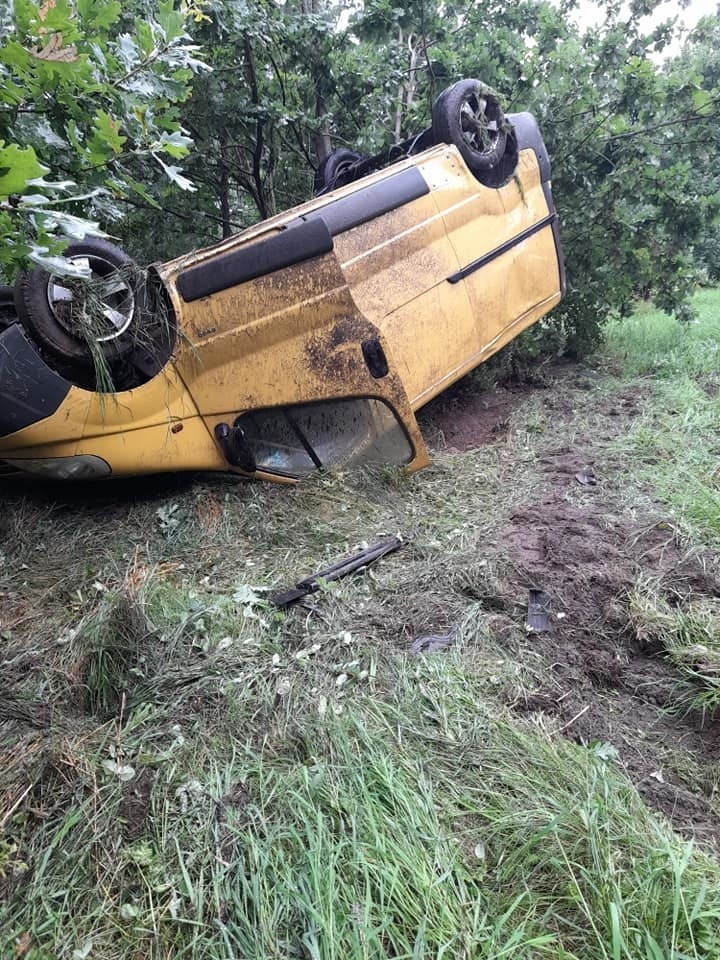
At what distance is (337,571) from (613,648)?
1166mm

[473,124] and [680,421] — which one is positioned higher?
[473,124]

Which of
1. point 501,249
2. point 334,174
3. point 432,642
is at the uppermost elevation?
point 334,174

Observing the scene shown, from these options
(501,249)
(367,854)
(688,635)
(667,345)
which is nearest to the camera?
(367,854)

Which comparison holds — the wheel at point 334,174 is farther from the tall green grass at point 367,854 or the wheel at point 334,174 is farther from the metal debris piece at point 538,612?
the tall green grass at point 367,854

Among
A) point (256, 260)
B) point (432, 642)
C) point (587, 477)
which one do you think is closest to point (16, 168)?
point (432, 642)

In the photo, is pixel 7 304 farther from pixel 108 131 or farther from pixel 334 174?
pixel 334 174

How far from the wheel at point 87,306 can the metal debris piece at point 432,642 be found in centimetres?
197

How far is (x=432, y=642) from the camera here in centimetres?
223

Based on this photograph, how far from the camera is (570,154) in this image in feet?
19.4

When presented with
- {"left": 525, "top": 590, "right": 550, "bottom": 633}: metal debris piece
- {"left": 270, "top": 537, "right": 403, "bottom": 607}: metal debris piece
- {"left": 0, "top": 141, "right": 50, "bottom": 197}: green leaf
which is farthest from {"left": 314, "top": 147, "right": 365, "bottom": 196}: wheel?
{"left": 0, "top": 141, "right": 50, "bottom": 197}: green leaf

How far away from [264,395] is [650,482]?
2140 millimetres

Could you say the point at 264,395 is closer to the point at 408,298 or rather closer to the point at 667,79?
the point at 408,298

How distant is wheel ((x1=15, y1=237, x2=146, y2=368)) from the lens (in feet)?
8.80

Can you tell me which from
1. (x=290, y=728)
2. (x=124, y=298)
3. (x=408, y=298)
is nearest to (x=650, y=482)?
Answer: (x=408, y=298)
